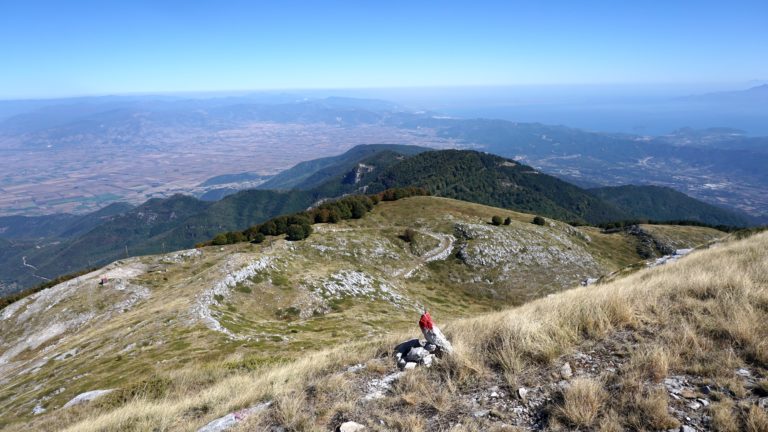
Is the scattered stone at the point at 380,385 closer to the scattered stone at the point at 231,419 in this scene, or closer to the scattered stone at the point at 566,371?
the scattered stone at the point at 231,419

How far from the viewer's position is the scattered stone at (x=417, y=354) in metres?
11.0

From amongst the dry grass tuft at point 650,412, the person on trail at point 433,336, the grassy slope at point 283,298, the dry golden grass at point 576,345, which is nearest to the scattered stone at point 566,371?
the dry golden grass at point 576,345

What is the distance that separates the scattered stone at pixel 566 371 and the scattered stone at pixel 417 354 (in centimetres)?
376

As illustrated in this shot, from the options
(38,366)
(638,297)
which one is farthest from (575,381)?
(38,366)

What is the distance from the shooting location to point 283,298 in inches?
1708

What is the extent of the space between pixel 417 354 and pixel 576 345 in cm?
450

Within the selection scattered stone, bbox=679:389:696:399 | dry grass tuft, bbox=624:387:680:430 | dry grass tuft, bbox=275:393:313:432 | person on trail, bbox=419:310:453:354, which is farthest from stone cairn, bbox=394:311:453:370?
scattered stone, bbox=679:389:696:399

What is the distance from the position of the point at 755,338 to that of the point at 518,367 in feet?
17.7

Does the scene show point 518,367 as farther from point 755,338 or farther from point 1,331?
point 1,331

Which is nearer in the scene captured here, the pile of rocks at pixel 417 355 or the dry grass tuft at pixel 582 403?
the dry grass tuft at pixel 582 403

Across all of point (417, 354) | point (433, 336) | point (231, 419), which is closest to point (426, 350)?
point (417, 354)

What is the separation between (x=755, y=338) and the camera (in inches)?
328

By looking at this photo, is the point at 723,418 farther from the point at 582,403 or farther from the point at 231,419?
the point at 231,419

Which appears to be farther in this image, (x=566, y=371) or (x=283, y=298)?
(x=283, y=298)
